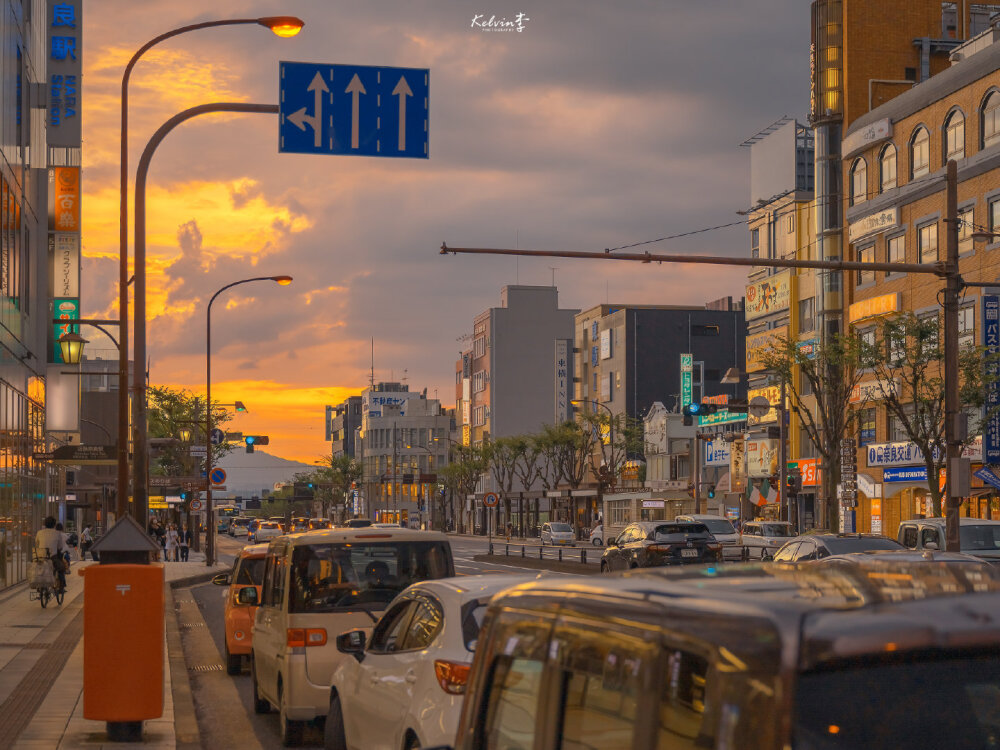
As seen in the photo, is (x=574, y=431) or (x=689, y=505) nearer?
(x=689, y=505)

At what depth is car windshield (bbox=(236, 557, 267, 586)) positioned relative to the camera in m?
20.2

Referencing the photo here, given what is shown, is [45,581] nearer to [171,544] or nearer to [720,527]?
[720,527]

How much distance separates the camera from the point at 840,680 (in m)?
3.13

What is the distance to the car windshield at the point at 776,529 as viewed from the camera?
5191cm

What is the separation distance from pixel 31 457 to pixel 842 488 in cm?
3074

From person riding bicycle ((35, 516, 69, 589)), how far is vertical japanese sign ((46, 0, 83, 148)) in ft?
50.5

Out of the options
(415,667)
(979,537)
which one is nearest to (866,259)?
(979,537)

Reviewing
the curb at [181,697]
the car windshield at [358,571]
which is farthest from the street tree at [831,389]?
the car windshield at [358,571]

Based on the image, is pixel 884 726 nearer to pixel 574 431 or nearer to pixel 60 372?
pixel 60 372

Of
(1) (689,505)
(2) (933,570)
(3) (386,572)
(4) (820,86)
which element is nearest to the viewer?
(2) (933,570)

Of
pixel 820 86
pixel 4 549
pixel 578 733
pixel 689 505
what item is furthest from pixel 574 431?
pixel 578 733

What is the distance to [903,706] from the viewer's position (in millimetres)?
3186

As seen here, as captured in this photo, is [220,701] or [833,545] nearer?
[220,701]

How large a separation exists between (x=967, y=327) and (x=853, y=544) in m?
29.6
